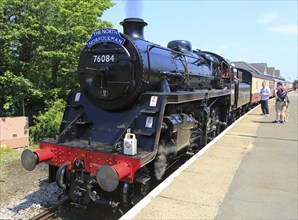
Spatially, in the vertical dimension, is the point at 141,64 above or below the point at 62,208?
above

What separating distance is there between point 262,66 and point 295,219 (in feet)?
245

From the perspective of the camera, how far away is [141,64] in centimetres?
510

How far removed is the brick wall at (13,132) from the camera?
40.9 feet

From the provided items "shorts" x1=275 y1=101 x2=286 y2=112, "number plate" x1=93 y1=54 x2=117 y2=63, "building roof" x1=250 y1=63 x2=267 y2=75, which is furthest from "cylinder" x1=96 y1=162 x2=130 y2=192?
"building roof" x1=250 y1=63 x2=267 y2=75

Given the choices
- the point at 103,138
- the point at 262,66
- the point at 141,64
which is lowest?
the point at 103,138

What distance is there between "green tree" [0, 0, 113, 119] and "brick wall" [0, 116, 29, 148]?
2.19 m

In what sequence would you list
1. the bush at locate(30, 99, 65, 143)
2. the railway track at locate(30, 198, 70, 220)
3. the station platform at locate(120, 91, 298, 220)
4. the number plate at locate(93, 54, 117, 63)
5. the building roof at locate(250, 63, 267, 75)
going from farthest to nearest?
the building roof at locate(250, 63, 267, 75) < the bush at locate(30, 99, 65, 143) < the number plate at locate(93, 54, 117, 63) < the railway track at locate(30, 198, 70, 220) < the station platform at locate(120, 91, 298, 220)

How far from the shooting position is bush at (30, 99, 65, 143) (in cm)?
1450

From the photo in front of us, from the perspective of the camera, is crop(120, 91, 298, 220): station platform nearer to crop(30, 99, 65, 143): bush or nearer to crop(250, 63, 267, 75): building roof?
crop(30, 99, 65, 143): bush

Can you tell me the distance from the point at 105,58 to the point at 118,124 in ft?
3.83

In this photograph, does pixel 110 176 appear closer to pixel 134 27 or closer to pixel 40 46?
pixel 134 27

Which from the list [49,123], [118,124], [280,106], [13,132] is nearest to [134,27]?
[118,124]

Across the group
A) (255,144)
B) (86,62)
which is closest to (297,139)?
(255,144)

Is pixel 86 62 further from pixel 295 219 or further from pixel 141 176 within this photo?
pixel 295 219
